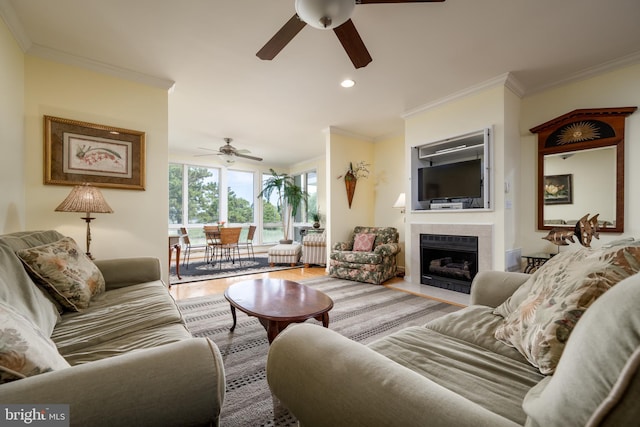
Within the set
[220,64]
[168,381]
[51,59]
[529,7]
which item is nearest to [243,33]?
[220,64]

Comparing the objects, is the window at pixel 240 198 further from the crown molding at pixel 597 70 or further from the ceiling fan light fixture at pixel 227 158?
the crown molding at pixel 597 70

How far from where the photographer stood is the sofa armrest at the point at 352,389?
0.52 meters

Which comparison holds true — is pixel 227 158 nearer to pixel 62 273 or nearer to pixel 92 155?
pixel 92 155

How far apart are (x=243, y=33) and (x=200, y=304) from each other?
9.06 ft

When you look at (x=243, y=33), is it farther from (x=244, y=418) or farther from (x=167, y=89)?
(x=244, y=418)

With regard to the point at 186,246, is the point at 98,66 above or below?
above

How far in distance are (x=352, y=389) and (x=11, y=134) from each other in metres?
3.14

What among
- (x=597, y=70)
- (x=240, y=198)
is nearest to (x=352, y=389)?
(x=597, y=70)

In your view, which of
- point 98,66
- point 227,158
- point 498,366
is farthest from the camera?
point 227,158

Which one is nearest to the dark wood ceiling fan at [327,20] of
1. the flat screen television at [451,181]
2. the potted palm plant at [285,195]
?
the flat screen television at [451,181]

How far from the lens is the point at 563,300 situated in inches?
31.9

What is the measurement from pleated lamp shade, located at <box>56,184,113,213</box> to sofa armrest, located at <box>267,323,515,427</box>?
2.34 meters

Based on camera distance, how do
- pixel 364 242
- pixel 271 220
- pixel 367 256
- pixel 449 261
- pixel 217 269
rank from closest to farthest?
pixel 449 261 → pixel 367 256 → pixel 364 242 → pixel 217 269 → pixel 271 220

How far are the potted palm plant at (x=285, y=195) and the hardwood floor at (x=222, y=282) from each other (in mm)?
1644
